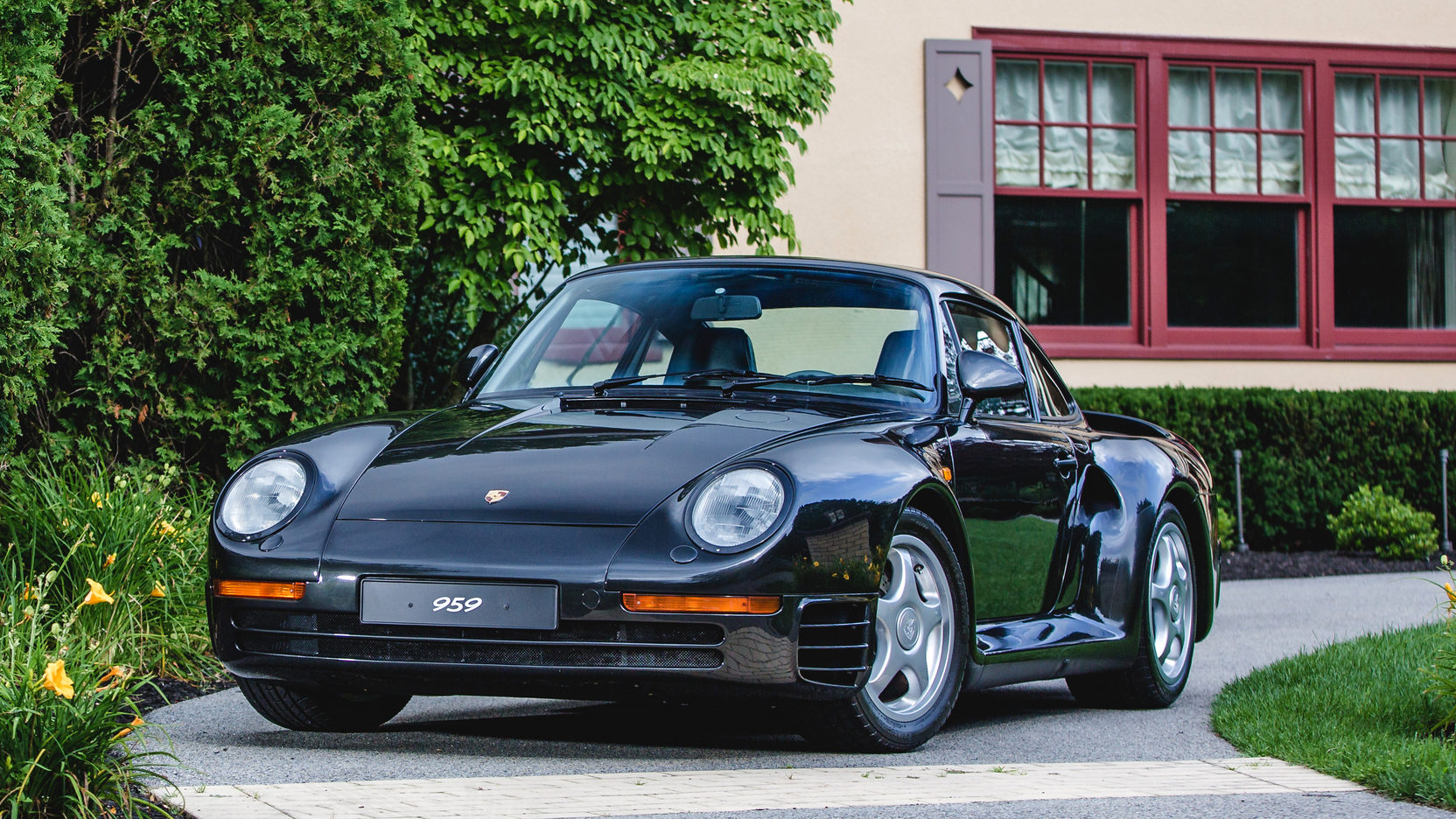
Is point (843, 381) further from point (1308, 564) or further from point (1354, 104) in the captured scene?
point (1354, 104)

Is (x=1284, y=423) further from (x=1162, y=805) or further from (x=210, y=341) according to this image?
(x=1162, y=805)

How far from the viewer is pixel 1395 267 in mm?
15398

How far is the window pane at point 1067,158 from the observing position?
1448 centimetres

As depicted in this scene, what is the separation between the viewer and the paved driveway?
13.7ft

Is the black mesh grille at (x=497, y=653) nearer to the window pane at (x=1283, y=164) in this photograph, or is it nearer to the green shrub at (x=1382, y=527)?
the green shrub at (x=1382, y=527)

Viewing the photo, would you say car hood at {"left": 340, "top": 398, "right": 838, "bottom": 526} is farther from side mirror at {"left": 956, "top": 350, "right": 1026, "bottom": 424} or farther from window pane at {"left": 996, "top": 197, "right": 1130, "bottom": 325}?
window pane at {"left": 996, "top": 197, "right": 1130, "bottom": 325}

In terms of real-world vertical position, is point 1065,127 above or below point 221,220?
above

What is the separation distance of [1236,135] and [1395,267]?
1.90m

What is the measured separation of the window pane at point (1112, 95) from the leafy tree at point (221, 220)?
802cm

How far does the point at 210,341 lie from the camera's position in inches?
298

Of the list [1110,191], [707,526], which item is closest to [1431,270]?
[1110,191]

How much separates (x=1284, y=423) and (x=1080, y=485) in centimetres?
783

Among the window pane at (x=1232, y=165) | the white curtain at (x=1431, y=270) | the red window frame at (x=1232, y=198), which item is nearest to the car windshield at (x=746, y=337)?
the red window frame at (x=1232, y=198)

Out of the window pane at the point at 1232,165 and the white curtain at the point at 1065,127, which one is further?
A: the window pane at the point at 1232,165
